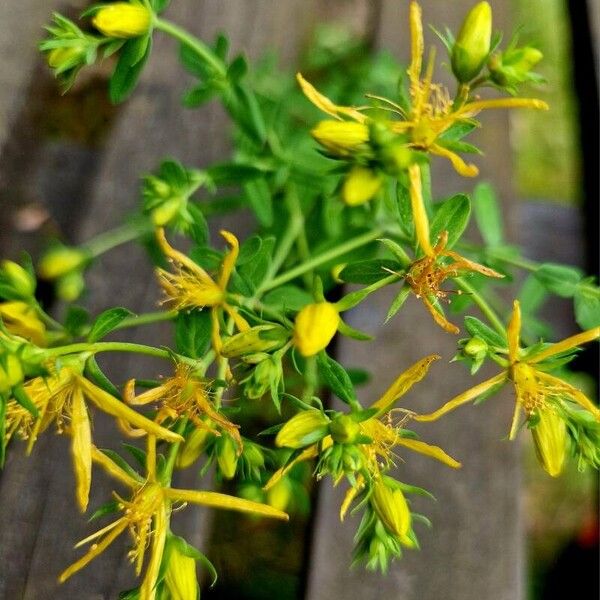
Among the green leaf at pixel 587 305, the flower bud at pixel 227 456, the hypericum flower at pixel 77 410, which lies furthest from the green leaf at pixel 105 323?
the green leaf at pixel 587 305

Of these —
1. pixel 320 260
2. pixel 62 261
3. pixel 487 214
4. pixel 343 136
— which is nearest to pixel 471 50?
pixel 343 136

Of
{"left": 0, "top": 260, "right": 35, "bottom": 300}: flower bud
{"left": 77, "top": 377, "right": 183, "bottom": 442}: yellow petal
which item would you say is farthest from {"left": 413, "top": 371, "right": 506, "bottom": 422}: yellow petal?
{"left": 0, "top": 260, "right": 35, "bottom": 300}: flower bud

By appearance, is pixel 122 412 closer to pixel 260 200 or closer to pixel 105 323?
pixel 105 323

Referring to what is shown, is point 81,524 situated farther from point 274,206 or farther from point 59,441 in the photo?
point 274,206

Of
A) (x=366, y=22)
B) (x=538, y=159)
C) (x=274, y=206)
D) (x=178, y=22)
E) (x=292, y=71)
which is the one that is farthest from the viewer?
(x=538, y=159)

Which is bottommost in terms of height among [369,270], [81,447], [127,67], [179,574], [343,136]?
[179,574]

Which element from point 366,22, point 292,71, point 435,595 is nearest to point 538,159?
point 366,22
